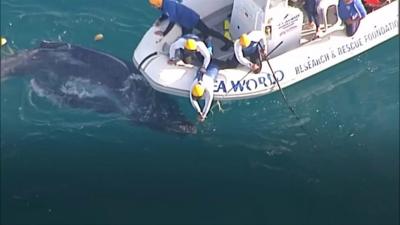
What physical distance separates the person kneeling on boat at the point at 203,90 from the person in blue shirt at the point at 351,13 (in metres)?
2.73

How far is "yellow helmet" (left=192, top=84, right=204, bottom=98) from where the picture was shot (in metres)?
14.0

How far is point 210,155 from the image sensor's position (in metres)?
14.3

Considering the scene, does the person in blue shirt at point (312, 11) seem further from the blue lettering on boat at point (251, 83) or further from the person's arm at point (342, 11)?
the blue lettering on boat at point (251, 83)

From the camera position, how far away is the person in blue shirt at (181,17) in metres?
14.5

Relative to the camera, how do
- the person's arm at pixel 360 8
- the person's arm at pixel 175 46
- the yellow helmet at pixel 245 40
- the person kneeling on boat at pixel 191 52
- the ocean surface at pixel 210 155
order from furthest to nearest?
the person's arm at pixel 360 8 → the person's arm at pixel 175 46 → the person kneeling on boat at pixel 191 52 → the yellow helmet at pixel 245 40 → the ocean surface at pixel 210 155

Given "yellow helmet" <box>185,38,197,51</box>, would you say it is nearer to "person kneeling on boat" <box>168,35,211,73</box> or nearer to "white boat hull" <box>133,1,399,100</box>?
"person kneeling on boat" <box>168,35,211,73</box>

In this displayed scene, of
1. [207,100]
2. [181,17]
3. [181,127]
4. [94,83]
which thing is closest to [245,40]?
[207,100]

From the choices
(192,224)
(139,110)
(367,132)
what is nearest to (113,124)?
(139,110)

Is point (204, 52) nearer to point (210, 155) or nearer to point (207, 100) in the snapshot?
point (207, 100)

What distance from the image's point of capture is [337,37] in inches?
602

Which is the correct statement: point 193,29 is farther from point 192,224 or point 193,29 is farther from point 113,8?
point 192,224

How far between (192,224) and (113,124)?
284 cm

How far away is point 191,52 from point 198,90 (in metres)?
0.99

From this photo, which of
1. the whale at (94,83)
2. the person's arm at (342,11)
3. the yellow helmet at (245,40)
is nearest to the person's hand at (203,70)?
the yellow helmet at (245,40)
